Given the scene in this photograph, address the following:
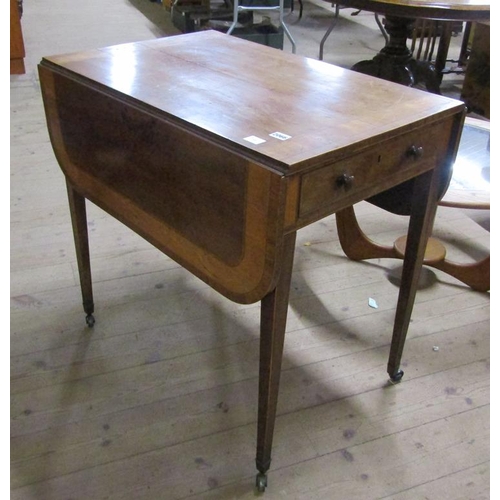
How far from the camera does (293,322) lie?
1730 mm

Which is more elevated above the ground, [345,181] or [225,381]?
[345,181]

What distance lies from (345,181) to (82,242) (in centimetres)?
85

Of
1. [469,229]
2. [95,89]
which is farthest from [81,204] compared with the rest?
[469,229]

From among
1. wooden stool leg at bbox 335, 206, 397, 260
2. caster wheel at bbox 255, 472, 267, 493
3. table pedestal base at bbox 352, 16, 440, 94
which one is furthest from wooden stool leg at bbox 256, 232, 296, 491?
table pedestal base at bbox 352, 16, 440, 94

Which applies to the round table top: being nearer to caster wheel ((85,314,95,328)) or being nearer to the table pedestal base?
the table pedestal base

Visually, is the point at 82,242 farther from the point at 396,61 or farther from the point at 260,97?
the point at 396,61

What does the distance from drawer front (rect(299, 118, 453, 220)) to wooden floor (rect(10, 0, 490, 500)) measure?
25.1 inches

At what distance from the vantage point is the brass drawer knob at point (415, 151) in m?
1.09

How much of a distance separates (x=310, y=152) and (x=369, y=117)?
208mm

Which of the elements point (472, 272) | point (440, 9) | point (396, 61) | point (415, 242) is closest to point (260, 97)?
point (415, 242)

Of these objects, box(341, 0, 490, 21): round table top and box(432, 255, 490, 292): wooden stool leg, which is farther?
box(341, 0, 490, 21): round table top

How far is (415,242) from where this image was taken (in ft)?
4.29

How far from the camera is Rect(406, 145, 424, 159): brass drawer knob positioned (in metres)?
1.09

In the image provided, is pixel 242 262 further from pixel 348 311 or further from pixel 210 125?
pixel 348 311
